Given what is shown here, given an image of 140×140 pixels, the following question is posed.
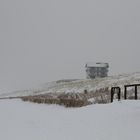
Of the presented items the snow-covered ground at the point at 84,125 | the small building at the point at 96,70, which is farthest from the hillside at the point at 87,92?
the small building at the point at 96,70

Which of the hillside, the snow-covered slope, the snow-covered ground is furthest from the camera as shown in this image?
the snow-covered slope

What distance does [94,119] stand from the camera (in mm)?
15008

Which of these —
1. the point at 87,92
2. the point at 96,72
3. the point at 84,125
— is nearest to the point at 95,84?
the point at 87,92

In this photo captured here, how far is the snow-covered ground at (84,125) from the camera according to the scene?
12.6m

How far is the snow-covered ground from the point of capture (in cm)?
1259

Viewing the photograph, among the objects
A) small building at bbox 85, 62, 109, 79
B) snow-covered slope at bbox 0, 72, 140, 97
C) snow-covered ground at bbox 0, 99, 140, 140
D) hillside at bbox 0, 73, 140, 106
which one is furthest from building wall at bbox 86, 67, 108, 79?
snow-covered ground at bbox 0, 99, 140, 140

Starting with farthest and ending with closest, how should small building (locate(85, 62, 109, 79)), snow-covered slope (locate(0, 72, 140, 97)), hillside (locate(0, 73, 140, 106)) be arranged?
small building (locate(85, 62, 109, 79)) < snow-covered slope (locate(0, 72, 140, 97)) < hillside (locate(0, 73, 140, 106))

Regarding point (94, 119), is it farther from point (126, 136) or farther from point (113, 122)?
point (126, 136)

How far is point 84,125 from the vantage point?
1444cm

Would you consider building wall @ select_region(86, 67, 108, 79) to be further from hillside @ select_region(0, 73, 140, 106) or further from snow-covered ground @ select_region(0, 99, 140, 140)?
snow-covered ground @ select_region(0, 99, 140, 140)

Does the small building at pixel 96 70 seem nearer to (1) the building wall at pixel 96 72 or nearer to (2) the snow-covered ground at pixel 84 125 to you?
(1) the building wall at pixel 96 72

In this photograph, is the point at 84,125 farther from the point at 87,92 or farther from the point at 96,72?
the point at 96,72

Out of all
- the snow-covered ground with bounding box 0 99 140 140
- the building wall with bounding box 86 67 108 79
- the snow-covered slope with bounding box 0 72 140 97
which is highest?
the snow-covered ground with bounding box 0 99 140 140

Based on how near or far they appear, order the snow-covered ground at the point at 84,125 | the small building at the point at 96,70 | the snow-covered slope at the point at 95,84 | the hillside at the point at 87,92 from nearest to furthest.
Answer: the snow-covered ground at the point at 84,125 → the hillside at the point at 87,92 → the snow-covered slope at the point at 95,84 → the small building at the point at 96,70
